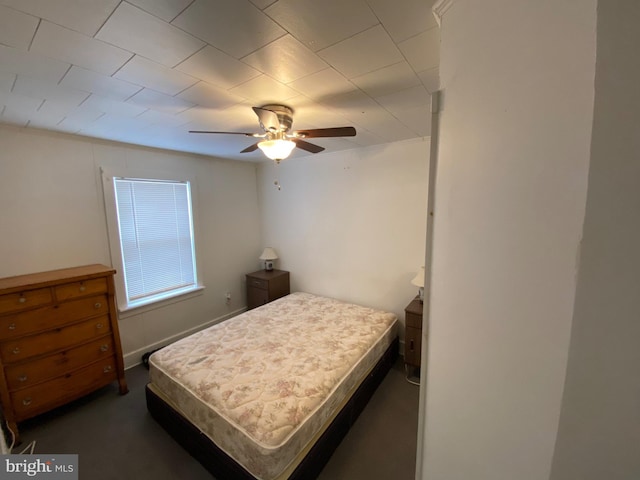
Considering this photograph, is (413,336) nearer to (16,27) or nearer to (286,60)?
(286,60)

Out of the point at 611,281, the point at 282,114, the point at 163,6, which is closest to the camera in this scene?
the point at 611,281

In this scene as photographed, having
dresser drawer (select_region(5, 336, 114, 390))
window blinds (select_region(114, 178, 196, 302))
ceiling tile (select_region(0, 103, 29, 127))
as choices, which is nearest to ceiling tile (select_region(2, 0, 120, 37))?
ceiling tile (select_region(0, 103, 29, 127))

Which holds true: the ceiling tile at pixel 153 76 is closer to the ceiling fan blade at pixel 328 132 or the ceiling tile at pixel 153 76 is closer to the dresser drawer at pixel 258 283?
the ceiling fan blade at pixel 328 132

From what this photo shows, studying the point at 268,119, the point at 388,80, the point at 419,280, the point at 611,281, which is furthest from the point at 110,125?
the point at 419,280

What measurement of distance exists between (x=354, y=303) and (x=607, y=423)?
2977mm

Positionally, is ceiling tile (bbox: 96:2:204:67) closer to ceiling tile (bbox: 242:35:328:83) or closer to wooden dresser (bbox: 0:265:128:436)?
ceiling tile (bbox: 242:35:328:83)

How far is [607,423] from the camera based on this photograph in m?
0.39

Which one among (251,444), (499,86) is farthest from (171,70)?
(251,444)

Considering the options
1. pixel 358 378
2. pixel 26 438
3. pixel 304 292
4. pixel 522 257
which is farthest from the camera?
pixel 304 292

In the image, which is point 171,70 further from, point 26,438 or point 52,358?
point 26,438

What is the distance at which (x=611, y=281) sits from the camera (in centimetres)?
38

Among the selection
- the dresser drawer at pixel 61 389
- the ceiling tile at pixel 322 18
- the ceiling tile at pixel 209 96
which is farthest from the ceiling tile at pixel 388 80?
the dresser drawer at pixel 61 389

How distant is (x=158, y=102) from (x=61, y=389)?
236cm

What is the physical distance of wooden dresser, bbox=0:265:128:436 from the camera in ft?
5.84
